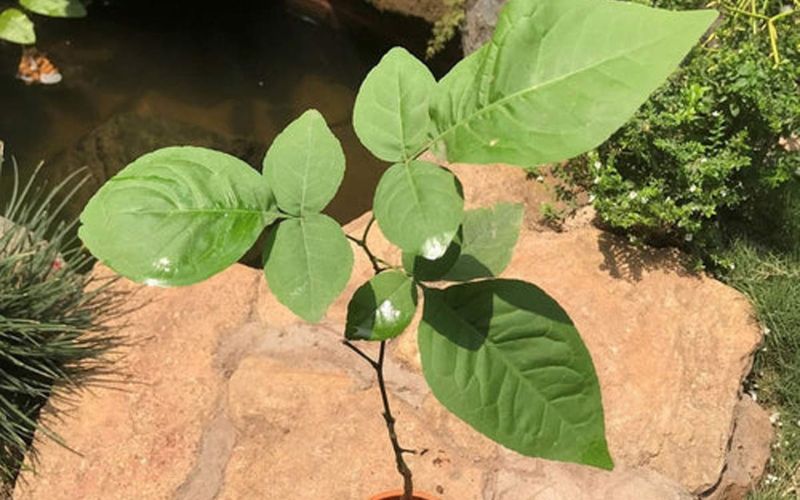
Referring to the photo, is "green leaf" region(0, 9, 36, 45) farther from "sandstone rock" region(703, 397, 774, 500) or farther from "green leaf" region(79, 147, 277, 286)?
"green leaf" region(79, 147, 277, 286)

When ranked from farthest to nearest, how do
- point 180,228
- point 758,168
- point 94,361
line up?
1. point 758,168
2. point 94,361
3. point 180,228

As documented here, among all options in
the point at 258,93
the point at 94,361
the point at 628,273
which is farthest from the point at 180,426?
the point at 258,93

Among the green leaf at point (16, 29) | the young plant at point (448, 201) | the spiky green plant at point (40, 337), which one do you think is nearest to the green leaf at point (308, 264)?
the young plant at point (448, 201)

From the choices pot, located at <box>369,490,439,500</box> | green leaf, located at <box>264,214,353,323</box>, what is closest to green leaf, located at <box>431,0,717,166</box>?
green leaf, located at <box>264,214,353,323</box>

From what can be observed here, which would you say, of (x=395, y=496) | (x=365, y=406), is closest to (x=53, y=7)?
(x=365, y=406)

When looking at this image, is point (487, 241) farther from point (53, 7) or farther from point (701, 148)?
point (53, 7)

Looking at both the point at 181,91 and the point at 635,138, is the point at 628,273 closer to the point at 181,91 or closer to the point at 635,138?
the point at 635,138
